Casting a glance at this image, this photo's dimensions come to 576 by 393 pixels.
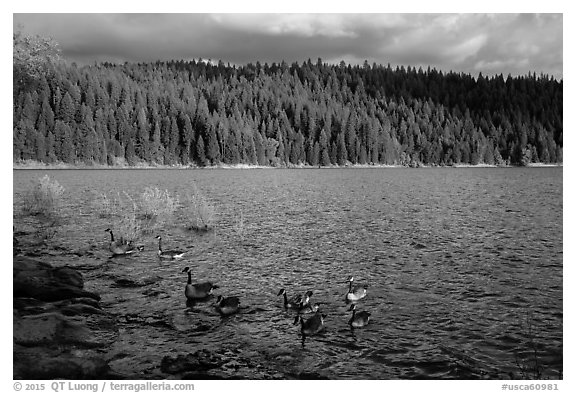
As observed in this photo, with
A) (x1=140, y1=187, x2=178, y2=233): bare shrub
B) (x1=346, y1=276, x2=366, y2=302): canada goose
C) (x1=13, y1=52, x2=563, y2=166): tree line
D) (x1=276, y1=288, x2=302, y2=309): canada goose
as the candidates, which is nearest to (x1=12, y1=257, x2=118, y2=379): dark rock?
(x1=276, y1=288, x2=302, y2=309): canada goose

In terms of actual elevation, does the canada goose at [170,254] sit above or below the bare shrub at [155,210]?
below

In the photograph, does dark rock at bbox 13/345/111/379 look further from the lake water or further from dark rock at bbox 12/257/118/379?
the lake water

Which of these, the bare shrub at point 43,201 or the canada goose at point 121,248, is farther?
the bare shrub at point 43,201

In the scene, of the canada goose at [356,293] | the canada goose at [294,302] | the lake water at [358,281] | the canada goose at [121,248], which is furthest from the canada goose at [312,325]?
the canada goose at [121,248]

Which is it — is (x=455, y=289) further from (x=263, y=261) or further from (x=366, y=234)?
(x=366, y=234)

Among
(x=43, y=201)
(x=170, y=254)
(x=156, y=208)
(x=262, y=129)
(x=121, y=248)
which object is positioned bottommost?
(x=170, y=254)

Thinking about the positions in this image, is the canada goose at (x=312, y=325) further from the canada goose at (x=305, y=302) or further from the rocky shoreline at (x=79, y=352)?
the rocky shoreline at (x=79, y=352)

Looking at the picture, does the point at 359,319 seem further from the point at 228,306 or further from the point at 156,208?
the point at 156,208

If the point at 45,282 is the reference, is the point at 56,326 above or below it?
below

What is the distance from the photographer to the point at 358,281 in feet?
63.7

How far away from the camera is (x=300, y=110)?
186 meters

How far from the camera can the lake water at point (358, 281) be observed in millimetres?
12258

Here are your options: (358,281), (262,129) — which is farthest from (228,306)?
(262,129)
